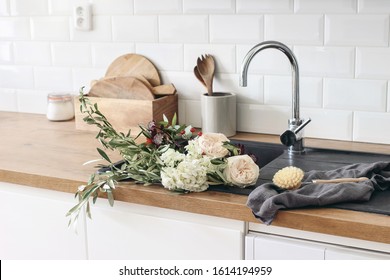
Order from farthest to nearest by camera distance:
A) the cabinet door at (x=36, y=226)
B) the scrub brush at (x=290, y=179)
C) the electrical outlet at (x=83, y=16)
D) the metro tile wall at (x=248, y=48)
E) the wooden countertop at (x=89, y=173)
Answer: the electrical outlet at (x=83, y=16), the metro tile wall at (x=248, y=48), the cabinet door at (x=36, y=226), the scrub brush at (x=290, y=179), the wooden countertop at (x=89, y=173)

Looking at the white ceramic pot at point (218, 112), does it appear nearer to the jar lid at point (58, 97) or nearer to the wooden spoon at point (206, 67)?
the wooden spoon at point (206, 67)

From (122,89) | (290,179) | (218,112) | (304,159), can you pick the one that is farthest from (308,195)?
(122,89)

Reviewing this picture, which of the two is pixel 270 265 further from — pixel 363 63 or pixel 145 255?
pixel 363 63

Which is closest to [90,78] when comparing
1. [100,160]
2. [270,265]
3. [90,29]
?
[90,29]

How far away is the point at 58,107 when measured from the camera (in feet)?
7.20

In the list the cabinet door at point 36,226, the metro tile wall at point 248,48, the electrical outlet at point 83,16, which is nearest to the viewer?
the cabinet door at point 36,226

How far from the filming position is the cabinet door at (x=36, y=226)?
1544 mm

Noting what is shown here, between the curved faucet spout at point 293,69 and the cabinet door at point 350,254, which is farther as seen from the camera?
the curved faucet spout at point 293,69

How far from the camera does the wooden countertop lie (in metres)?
1.17

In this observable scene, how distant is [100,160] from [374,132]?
818 millimetres

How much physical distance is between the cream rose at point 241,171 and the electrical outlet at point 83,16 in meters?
1.05

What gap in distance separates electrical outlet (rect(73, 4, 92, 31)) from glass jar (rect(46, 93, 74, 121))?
0.26 meters

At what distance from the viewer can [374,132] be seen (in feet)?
5.76

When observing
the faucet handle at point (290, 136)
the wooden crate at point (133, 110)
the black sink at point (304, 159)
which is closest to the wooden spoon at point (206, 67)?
the wooden crate at point (133, 110)
